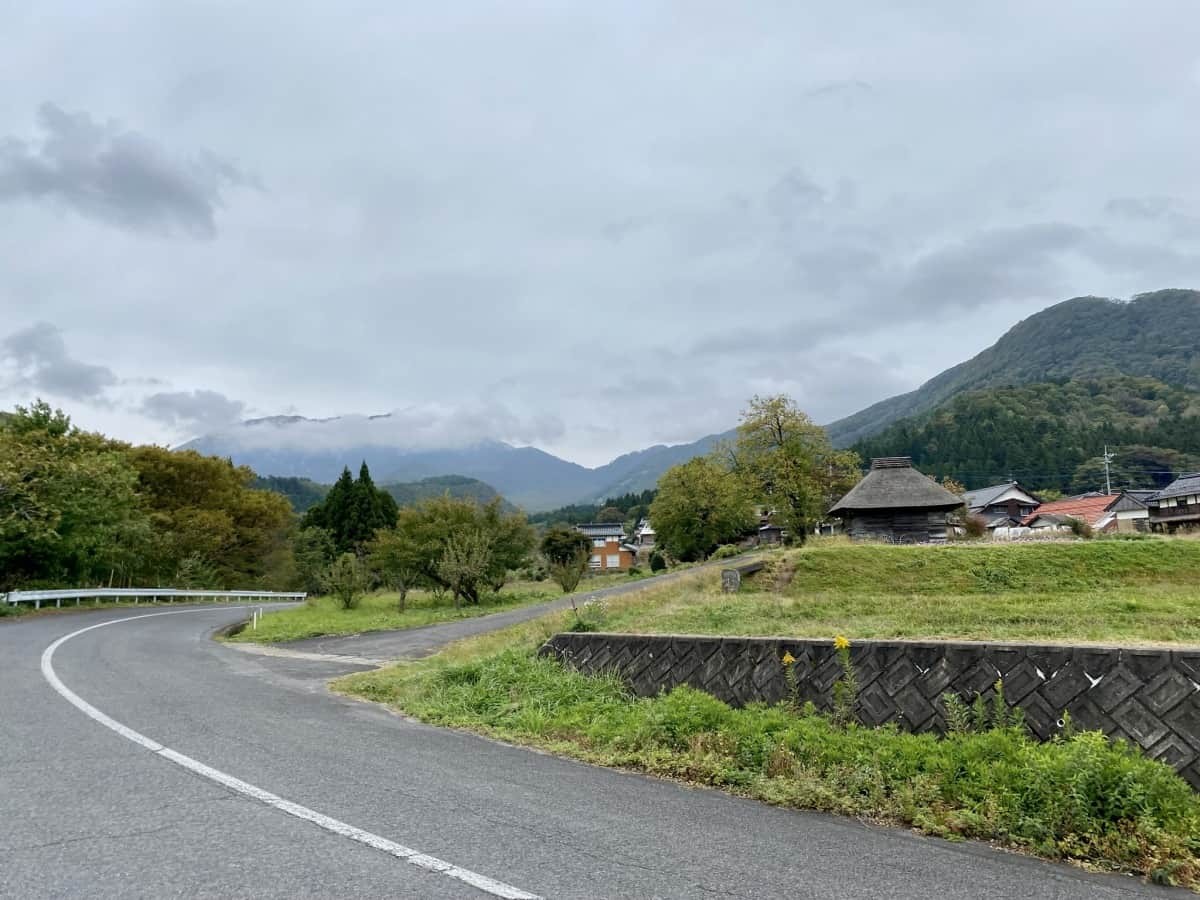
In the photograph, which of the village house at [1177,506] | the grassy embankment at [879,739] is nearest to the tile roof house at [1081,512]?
the village house at [1177,506]

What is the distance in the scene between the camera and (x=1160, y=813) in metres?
4.19

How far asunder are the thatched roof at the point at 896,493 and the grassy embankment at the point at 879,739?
49.0 feet

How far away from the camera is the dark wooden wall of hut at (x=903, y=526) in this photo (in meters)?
31.7

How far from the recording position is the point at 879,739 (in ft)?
18.4

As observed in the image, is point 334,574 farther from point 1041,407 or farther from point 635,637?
point 1041,407

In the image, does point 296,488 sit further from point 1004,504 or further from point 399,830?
point 399,830

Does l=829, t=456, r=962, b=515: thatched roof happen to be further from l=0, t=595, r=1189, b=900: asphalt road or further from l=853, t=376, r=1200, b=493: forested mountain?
l=853, t=376, r=1200, b=493: forested mountain

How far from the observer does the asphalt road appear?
3529mm

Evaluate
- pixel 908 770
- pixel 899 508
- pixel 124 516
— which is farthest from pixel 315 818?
pixel 124 516

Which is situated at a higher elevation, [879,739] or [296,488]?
[296,488]

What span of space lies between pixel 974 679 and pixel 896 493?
28.0 m

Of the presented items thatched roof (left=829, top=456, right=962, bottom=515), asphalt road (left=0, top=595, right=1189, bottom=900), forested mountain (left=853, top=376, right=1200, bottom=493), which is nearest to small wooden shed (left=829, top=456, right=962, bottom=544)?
thatched roof (left=829, top=456, right=962, bottom=515)

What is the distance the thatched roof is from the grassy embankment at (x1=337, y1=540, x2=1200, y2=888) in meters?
14.9

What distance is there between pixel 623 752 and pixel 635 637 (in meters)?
2.15
